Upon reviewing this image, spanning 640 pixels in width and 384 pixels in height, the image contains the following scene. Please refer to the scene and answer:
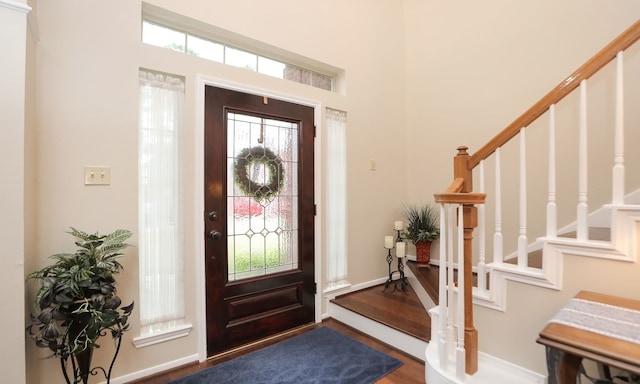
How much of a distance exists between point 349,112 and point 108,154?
2.17 meters

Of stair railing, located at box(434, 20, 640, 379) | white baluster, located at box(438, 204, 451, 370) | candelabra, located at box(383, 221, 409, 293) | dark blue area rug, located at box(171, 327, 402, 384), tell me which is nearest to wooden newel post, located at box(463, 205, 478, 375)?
stair railing, located at box(434, 20, 640, 379)

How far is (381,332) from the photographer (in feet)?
8.00

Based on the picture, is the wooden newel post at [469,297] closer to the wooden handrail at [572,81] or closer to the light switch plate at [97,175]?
the wooden handrail at [572,81]

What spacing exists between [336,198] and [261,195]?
0.84m

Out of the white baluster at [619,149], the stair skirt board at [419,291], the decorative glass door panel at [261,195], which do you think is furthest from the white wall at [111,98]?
the white baluster at [619,149]

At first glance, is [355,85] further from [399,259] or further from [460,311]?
[460,311]

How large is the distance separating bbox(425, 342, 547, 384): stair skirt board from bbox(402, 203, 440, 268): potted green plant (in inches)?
63.9

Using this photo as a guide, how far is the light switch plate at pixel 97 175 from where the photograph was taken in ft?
5.99

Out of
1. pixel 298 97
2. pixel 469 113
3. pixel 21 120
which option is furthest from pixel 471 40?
pixel 21 120

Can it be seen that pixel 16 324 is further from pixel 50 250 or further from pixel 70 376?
pixel 70 376

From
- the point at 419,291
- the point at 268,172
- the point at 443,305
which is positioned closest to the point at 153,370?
the point at 268,172

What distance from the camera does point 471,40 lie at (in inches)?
122

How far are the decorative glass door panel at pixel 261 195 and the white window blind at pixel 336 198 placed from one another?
39 centimetres

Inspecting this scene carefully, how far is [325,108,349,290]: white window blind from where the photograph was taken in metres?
2.97
